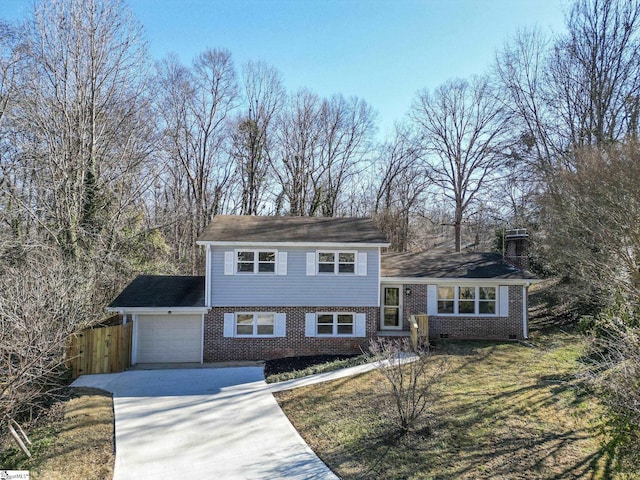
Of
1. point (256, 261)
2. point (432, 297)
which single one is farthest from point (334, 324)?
point (432, 297)

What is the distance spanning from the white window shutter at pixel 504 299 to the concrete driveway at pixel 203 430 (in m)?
10.5

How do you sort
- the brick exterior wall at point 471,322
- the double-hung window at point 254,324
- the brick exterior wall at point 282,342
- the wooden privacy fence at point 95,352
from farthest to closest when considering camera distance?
the brick exterior wall at point 471,322 < the double-hung window at point 254,324 < the brick exterior wall at point 282,342 < the wooden privacy fence at point 95,352

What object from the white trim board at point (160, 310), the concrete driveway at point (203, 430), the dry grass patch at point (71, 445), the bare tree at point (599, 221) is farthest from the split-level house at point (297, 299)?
the dry grass patch at point (71, 445)

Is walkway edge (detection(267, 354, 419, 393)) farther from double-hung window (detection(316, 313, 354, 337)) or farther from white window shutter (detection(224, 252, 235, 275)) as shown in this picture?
white window shutter (detection(224, 252, 235, 275))

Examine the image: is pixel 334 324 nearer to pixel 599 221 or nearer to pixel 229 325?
pixel 229 325

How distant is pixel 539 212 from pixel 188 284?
1687 centimetres

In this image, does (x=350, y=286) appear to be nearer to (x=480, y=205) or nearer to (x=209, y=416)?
(x=209, y=416)

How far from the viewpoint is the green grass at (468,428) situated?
648 centimetres

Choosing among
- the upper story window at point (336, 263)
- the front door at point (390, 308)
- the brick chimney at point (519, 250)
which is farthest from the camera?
the brick chimney at point (519, 250)

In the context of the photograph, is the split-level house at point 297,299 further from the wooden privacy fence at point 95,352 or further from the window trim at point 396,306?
the wooden privacy fence at point 95,352

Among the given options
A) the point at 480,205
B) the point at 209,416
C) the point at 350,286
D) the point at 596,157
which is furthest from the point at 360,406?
the point at 480,205

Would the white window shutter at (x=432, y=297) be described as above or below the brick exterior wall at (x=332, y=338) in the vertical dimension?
above

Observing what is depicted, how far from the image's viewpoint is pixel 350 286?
1538cm

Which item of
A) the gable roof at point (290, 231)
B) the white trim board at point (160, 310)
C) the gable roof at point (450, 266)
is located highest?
the gable roof at point (290, 231)
